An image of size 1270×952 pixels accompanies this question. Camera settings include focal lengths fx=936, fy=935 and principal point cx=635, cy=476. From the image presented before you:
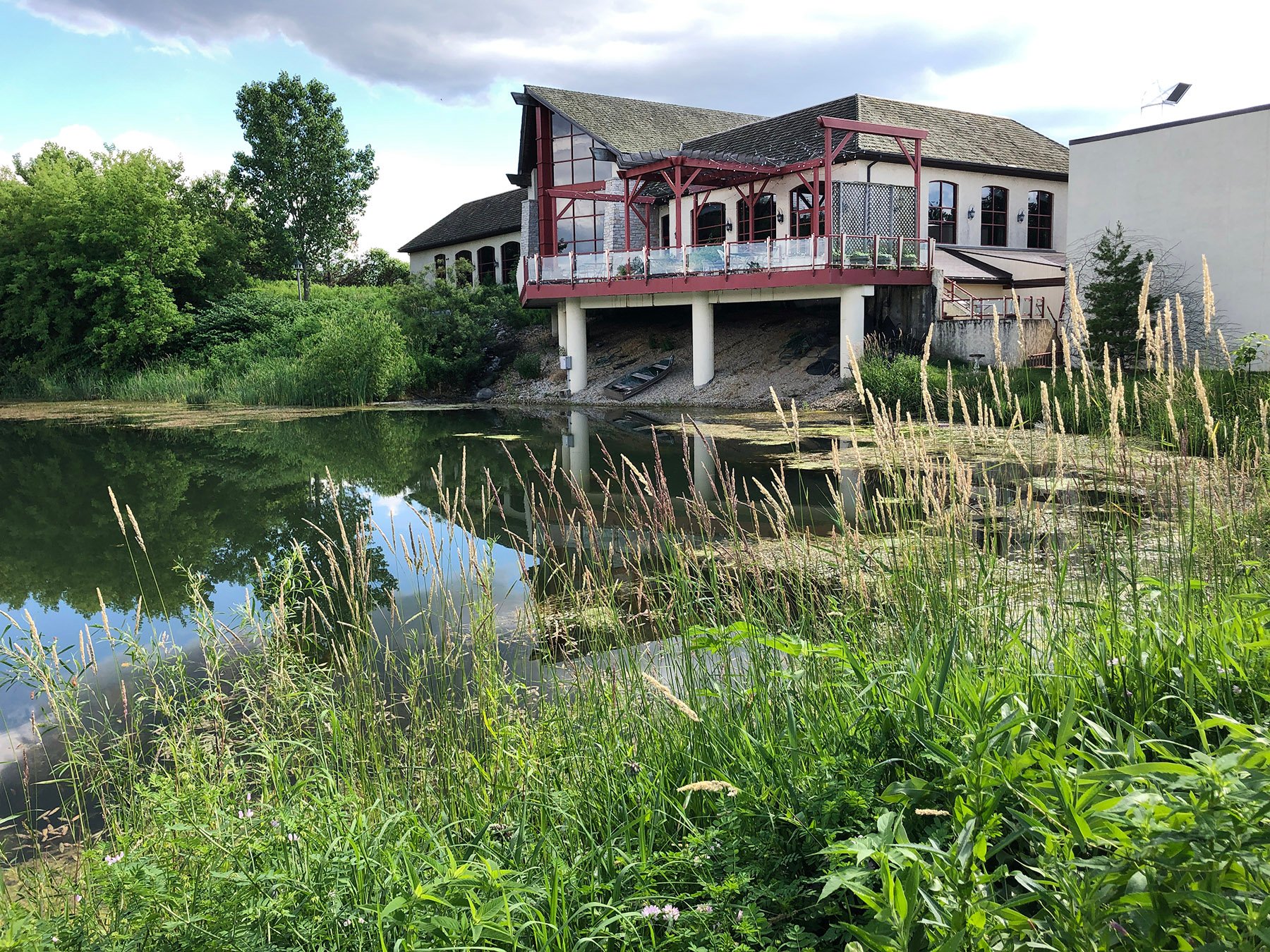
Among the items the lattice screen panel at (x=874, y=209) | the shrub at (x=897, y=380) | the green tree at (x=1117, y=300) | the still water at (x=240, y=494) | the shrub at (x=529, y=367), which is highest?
the lattice screen panel at (x=874, y=209)

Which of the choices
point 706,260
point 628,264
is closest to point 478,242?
point 628,264

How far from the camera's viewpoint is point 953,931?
1.59 metres

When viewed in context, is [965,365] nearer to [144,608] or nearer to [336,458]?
[336,458]

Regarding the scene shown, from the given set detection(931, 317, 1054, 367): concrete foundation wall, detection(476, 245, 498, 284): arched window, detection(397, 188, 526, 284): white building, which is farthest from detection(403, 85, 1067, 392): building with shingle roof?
detection(476, 245, 498, 284): arched window

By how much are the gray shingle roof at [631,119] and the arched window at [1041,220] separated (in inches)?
357

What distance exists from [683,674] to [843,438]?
9.97 meters

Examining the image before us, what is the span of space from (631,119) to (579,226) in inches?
130

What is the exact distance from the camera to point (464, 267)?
95.8 feet

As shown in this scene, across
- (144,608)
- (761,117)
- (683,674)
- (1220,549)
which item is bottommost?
(144,608)

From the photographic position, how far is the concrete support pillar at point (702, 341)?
2014 cm

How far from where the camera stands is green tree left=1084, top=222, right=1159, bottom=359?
13930 mm

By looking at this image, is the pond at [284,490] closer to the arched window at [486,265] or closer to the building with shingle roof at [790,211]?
the building with shingle roof at [790,211]

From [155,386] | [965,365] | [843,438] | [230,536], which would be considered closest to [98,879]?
[230,536]

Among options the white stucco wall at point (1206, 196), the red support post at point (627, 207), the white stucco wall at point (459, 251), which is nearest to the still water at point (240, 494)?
the red support post at point (627, 207)
